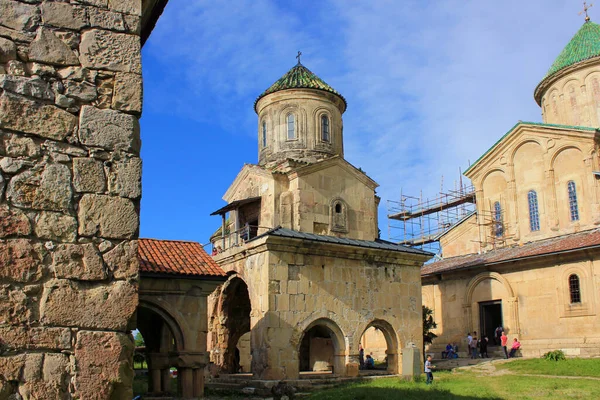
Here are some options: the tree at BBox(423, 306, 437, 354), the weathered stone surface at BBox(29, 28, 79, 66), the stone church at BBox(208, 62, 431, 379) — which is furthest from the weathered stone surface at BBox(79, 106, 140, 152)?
the tree at BBox(423, 306, 437, 354)

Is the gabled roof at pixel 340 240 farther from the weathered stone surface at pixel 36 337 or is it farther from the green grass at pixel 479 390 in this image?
the weathered stone surface at pixel 36 337

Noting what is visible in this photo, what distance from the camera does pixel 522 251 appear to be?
75.8 feet

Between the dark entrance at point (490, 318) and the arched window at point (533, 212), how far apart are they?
144 inches

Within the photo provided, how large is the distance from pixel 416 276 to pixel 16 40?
57.4ft

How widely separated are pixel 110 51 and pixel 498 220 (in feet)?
81.3

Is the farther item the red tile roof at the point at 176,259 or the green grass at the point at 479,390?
the red tile roof at the point at 176,259

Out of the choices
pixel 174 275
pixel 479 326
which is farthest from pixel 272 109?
pixel 479 326

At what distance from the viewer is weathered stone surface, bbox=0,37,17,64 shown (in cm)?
424

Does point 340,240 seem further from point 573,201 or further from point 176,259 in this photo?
point 573,201

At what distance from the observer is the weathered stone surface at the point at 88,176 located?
432 centimetres

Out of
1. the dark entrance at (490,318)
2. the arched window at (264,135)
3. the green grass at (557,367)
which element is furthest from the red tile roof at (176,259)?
the dark entrance at (490,318)

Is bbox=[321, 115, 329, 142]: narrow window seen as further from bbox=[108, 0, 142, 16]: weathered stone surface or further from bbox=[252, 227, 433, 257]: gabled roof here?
bbox=[108, 0, 142, 16]: weathered stone surface

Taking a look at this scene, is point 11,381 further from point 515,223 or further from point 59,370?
point 515,223

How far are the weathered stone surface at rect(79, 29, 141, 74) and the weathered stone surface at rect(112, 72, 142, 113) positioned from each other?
6 cm
